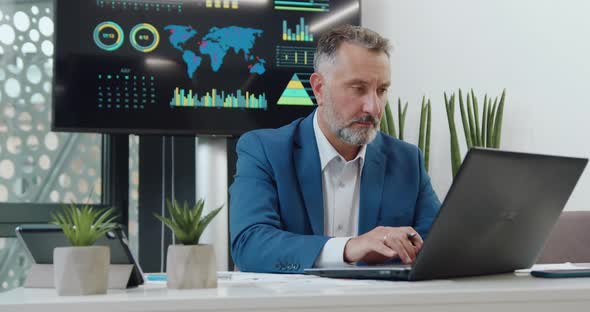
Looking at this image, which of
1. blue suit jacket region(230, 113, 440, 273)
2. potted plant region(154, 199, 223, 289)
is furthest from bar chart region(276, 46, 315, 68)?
potted plant region(154, 199, 223, 289)

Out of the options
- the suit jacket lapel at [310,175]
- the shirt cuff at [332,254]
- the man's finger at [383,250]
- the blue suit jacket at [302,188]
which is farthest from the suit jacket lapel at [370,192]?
the man's finger at [383,250]

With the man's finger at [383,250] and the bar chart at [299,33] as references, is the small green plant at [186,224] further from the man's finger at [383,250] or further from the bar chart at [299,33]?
the bar chart at [299,33]

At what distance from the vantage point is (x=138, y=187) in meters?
3.61

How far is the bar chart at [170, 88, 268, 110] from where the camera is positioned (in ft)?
10.9

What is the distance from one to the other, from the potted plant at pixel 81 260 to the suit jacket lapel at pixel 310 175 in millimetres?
1064

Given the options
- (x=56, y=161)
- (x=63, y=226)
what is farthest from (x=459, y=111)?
(x=63, y=226)

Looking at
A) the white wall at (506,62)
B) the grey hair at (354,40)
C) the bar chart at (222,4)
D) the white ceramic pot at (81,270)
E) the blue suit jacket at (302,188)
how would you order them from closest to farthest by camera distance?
1. the white ceramic pot at (81,270)
2. the blue suit jacket at (302,188)
3. the grey hair at (354,40)
4. the bar chart at (222,4)
5. the white wall at (506,62)

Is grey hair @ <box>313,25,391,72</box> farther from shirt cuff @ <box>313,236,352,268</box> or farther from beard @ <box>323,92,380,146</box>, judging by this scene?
shirt cuff @ <box>313,236,352,268</box>

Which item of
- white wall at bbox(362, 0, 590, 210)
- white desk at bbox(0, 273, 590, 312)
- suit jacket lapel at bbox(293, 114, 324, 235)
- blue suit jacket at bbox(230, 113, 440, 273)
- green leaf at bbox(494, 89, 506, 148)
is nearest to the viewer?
white desk at bbox(0, 273, 590, 312)

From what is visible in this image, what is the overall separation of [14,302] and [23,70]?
277 centimetres

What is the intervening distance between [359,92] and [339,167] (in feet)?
0.80

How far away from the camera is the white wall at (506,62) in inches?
155

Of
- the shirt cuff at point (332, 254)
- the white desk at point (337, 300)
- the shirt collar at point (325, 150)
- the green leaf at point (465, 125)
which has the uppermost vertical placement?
the green leaf at point (465, 125)

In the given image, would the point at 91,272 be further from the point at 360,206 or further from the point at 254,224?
the point at 360,206
